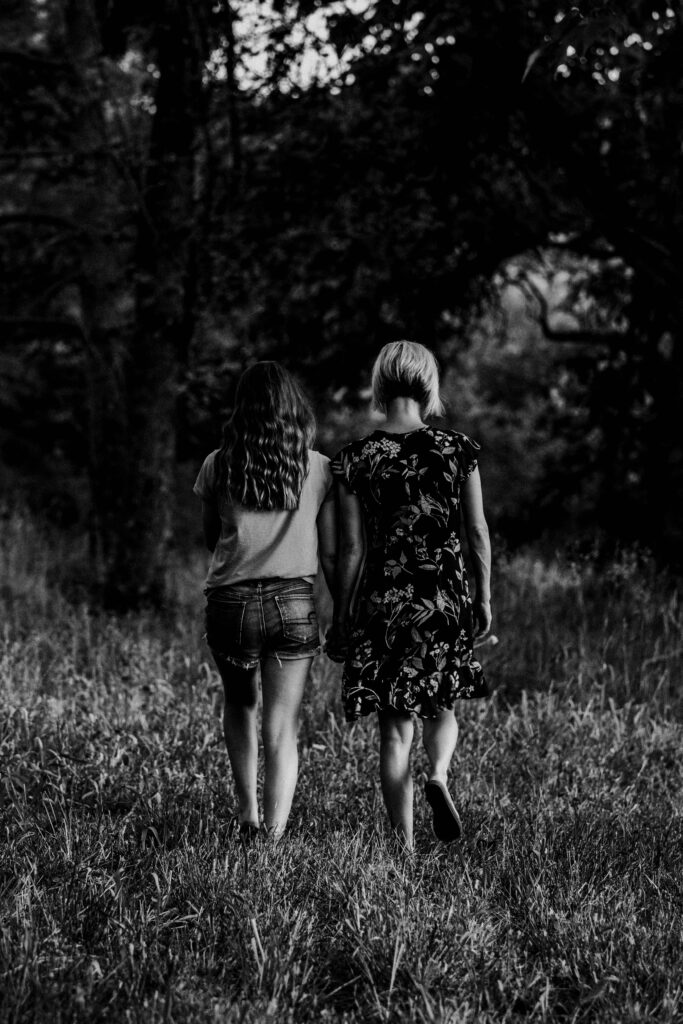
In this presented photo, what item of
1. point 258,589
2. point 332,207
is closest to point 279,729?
point 258,589

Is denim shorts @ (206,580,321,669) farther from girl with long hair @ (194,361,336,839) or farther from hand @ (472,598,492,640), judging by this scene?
hand @ (472,598,492,640)

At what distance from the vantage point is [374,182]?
789cm

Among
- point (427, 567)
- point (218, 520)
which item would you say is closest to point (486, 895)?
point (427, 567)

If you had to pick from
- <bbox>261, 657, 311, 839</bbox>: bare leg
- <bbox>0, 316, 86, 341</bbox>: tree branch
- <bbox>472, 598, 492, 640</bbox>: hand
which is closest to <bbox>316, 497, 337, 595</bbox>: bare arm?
<bbox>261, 657, 311, 839</bbox>: bare leg

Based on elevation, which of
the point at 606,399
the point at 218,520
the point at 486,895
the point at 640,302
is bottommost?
the point at 486,895

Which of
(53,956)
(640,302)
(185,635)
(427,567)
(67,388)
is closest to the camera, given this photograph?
(53,956)

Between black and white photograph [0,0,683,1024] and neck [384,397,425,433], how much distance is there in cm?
2

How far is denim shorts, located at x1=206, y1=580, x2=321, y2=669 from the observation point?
371cm

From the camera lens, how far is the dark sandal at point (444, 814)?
353 cm

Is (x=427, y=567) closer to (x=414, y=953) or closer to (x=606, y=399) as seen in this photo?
(x=414, y=953)

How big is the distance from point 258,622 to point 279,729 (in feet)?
1.42

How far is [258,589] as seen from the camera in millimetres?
3725

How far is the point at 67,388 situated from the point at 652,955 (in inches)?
572

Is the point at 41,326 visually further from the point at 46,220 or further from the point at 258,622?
the point at 258,622
